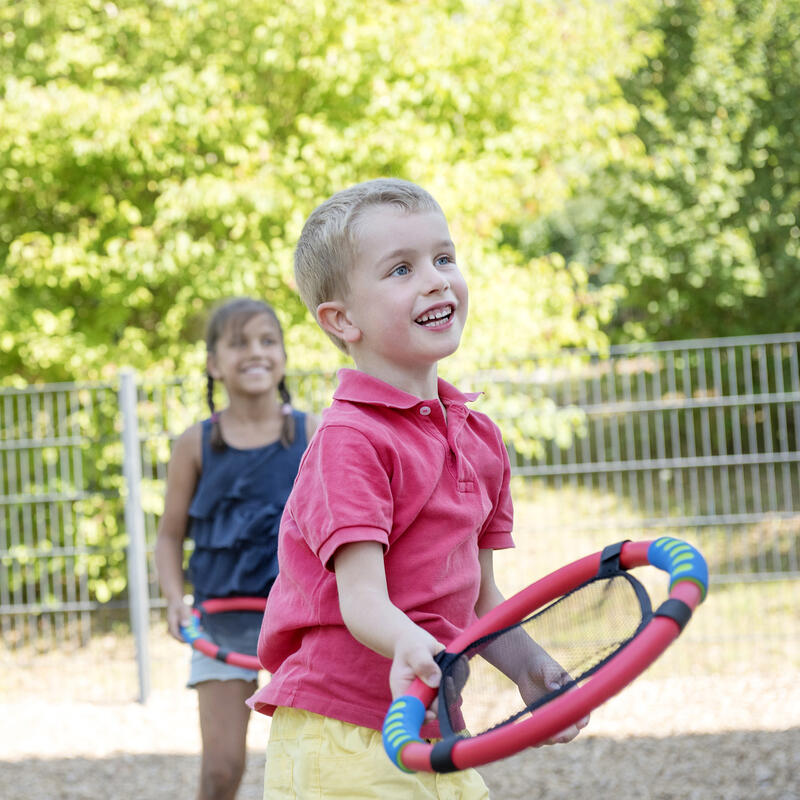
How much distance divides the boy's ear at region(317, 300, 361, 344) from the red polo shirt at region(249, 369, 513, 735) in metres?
0.08

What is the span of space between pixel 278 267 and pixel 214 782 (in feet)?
15.4

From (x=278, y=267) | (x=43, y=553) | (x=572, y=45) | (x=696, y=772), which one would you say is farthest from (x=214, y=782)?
(x=572, y=45)

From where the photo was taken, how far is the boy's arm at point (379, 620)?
1659mm

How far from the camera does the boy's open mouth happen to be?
1.92 metres

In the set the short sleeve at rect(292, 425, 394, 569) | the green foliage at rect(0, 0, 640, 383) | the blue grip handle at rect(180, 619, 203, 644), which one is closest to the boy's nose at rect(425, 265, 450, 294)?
the short sleeve at rect(292, 425, 394, 569)

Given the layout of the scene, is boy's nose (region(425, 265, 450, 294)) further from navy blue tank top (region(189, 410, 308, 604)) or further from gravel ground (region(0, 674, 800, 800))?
gravel ground (region(0, 674, 800, 800))

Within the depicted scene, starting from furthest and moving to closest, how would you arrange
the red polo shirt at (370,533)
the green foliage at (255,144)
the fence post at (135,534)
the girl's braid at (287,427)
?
1. the green foliage at (255,144)
2. the fence post at (135,534)
3. the girl's braid at (287,427)
4. the red polo shirt at (370,533)

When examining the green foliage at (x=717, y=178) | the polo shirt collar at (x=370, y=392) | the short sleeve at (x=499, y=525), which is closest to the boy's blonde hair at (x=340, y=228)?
the polo shirt collar at (x=370, y=392)

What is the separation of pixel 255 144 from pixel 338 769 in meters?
6.60

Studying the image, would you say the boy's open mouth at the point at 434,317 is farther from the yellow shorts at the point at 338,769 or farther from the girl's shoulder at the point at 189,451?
the girl's shoulder at the point at 189,451

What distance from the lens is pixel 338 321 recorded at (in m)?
2.01

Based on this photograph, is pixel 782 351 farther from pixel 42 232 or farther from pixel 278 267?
pixel 42 232

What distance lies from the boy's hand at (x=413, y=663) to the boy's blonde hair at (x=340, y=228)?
63cm

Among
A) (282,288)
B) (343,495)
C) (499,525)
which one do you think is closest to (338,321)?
(343,495)
